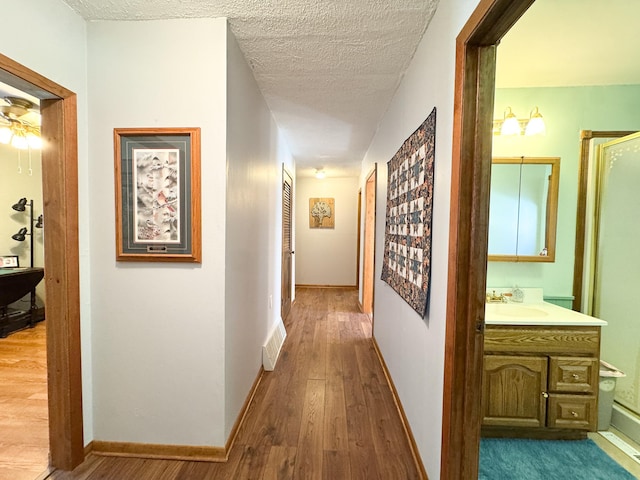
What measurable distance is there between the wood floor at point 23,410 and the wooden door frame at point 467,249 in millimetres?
2037

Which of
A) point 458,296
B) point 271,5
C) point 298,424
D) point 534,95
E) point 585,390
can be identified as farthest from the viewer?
point 534,95

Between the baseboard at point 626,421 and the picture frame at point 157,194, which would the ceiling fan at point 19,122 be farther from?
the baseboard at point 626,421

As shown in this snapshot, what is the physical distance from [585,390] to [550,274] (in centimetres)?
76

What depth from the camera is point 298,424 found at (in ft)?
5.91

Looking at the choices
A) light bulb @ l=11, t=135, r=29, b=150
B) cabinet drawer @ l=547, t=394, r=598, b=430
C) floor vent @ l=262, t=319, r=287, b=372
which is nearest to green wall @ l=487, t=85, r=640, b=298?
cabinet drawer @ l=547, t=394, r=598, b=430

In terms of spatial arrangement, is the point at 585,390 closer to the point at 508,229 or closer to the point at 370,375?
the point at 508,229

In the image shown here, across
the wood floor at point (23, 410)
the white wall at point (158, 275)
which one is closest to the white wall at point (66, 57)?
the white wall at point (158, 275)

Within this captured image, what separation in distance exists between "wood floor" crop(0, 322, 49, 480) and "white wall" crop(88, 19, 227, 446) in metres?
0.35

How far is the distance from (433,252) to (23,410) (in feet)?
9.30

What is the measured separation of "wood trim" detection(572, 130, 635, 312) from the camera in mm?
1948

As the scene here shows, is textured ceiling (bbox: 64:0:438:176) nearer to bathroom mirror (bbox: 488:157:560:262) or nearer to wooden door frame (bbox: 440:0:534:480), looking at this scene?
wooden door frame (bbox: 440:0:534:480)

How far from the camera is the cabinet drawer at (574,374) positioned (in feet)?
5.32

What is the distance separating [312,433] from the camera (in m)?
1.72

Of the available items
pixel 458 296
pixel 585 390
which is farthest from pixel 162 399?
pixel 585 390
